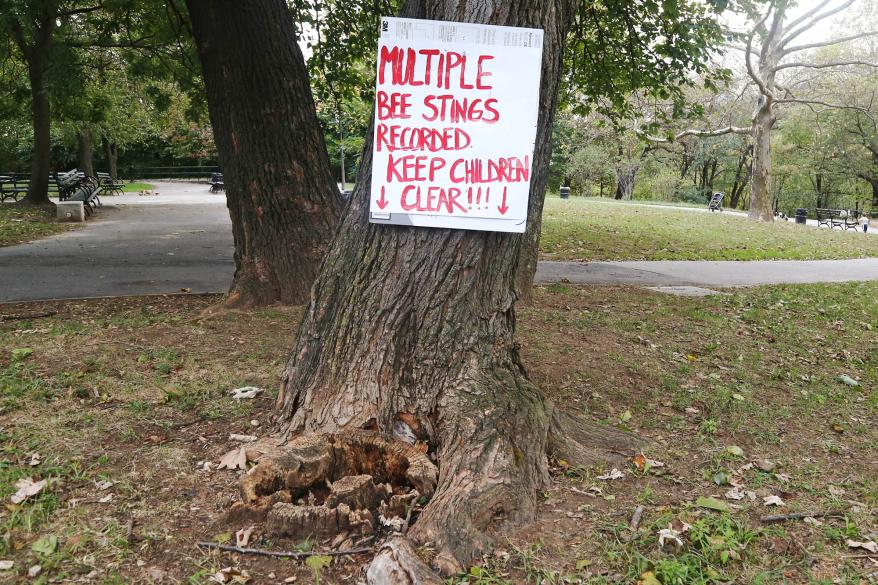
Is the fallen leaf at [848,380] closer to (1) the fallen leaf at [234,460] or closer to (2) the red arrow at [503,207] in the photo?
(2) the red arrow at [503,207]

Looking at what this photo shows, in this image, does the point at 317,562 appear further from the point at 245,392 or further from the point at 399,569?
the point at 245,392

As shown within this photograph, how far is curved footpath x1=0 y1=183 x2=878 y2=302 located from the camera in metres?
7.89

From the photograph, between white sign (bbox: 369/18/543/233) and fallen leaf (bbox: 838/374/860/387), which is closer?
white sign (bbox: 369/18/543/233)

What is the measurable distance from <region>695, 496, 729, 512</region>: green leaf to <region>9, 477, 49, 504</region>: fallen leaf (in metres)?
2.89

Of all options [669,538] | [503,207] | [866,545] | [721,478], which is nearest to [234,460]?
[503,207]

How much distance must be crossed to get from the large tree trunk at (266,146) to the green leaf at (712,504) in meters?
4.14

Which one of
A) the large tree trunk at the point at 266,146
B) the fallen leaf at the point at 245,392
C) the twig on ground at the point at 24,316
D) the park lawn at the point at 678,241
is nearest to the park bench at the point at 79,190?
the park lawn at the point at 678,241

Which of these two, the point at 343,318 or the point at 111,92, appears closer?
the point at 343,318

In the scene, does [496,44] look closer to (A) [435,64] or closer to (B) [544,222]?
(A) [435,64]

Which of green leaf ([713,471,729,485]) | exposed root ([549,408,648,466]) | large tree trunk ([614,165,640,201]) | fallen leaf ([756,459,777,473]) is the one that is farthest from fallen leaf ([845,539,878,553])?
large tree trunk ([614,165,640,201])

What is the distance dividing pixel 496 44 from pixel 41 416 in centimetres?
312

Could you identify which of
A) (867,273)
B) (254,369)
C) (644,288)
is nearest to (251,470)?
(254,369)

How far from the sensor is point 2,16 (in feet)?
37.4

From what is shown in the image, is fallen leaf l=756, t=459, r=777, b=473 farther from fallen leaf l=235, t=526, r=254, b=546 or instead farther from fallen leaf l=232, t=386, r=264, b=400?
fallen leaf l=232, t=386, r=264, b=400
